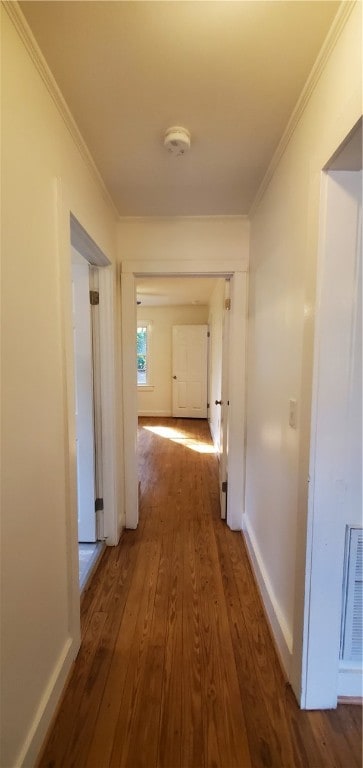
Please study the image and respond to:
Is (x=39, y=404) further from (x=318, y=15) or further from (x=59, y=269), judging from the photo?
(x=318, y=15)

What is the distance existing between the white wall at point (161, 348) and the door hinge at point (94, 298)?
14.4ft

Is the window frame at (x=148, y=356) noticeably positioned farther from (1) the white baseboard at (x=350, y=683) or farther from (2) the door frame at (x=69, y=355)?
(1) the white baseboard at (x=350, y=683)

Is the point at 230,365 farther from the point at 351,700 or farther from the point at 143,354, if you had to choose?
the point at 143,354

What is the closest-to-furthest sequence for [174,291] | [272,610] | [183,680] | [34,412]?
[34,412] → [183,680] → [272,610] → [174,291]

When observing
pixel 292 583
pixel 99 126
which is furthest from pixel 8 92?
pixel 292 583

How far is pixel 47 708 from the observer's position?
1129mm

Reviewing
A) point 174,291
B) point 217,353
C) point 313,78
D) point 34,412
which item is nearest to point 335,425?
point 34,412

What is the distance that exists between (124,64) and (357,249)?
38.5 inches

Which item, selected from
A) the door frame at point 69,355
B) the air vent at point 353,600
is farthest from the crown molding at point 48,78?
the air vent at point 353,600

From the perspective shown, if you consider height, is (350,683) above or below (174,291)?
below

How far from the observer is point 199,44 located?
3.32 feet

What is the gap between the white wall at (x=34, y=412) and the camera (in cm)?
90

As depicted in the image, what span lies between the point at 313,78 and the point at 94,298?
149cm

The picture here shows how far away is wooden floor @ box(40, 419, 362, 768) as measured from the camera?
1094mm
